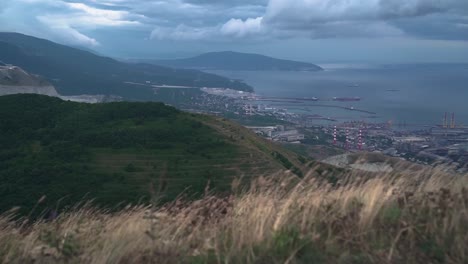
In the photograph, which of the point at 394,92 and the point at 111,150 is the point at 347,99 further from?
the point at 111,150

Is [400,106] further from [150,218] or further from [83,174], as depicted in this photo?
[150,218]

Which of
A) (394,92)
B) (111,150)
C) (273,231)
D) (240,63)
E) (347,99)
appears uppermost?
(240,63)

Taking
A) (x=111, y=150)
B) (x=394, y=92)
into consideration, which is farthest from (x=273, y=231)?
(x=394, y=92)

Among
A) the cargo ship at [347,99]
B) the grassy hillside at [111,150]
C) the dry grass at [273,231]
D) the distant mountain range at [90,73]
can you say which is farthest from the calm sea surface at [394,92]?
the dry grass at [273,231]

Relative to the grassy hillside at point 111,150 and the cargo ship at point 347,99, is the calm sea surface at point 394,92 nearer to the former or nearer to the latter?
the cargo ship at point 347,99

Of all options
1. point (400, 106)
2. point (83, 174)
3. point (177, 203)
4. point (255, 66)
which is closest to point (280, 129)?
point (400, 106)

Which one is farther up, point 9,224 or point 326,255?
point 326,255

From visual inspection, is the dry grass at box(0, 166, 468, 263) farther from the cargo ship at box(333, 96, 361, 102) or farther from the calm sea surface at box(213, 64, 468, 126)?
the cargo ship at box(333, 96, 361, 102)
